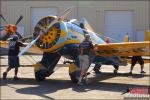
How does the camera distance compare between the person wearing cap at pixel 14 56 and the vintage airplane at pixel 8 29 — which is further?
the vintage airplane at pixel 8 29

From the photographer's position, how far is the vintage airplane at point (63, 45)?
13297mm

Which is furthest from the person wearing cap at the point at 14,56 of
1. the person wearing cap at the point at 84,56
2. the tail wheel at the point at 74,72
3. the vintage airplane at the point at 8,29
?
the vintage airplane at the point at 8,29

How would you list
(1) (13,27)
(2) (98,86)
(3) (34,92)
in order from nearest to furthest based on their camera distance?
(3) (34,92)
(2) (98,86)
(1) (13,27)

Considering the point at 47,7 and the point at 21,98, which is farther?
the point at 47,7

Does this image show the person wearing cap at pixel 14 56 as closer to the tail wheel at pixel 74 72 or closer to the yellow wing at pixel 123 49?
the tail wheel at pixel 74 72

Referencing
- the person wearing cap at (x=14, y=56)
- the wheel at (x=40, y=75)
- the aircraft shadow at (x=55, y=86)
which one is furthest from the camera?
the person wearing cap at (x=14, y=56)

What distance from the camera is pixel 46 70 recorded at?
14227 millimetres

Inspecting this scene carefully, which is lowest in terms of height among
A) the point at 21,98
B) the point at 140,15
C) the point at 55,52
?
the point at 21,98

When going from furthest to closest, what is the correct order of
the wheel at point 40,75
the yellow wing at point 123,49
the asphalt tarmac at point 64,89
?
the wheel at point 40,75 < the yellow wing at point 123,49 < the asphalt tarmac at point 64,89

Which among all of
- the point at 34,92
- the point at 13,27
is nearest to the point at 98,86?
the point at 34,92

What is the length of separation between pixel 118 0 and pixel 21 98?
32.3 meters

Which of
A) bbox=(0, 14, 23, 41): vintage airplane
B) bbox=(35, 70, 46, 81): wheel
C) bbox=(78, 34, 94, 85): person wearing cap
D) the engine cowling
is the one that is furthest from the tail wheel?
bbox=(0, 14, 23, 41): vintage airplane

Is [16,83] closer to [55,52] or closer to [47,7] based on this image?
[55,52]

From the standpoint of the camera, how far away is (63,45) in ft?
44.1
